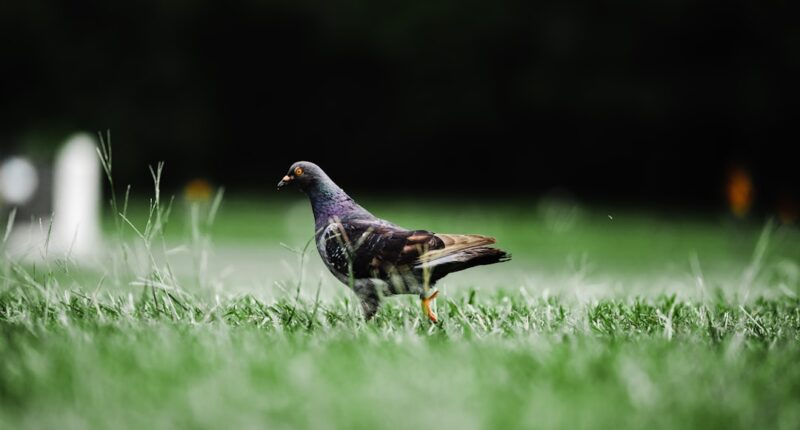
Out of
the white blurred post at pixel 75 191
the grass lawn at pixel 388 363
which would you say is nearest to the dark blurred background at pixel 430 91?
the white blurred post at pixel 75 191

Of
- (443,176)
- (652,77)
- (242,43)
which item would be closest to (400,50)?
(443,176)

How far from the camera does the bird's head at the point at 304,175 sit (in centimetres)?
257

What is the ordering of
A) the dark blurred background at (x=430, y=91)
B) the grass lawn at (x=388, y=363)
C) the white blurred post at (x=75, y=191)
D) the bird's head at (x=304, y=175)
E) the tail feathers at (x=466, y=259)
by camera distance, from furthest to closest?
the dark blurred background at (x=430, y=91) < the white blurred post at (x=75, y=191) < the bird's head at (x=304, y=175) < the tail feathers at (x=466, y=259) < the grass lawn at (x=388, y=363)

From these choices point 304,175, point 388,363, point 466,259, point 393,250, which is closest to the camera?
point 388,363

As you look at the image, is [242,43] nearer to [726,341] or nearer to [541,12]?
[541,12]

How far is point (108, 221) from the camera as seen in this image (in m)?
18.6

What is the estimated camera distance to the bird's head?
2.57m

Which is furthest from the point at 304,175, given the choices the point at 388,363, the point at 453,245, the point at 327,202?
the point at 388,363

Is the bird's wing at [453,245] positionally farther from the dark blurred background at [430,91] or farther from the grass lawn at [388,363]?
the dark blurred background at [430,91]

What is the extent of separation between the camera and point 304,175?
2586mm

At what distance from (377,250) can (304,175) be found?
365mm

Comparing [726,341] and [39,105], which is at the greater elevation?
[726,341]

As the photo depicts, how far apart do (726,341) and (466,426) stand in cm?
117

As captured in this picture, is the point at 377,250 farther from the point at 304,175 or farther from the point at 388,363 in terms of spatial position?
the point at 388,363
